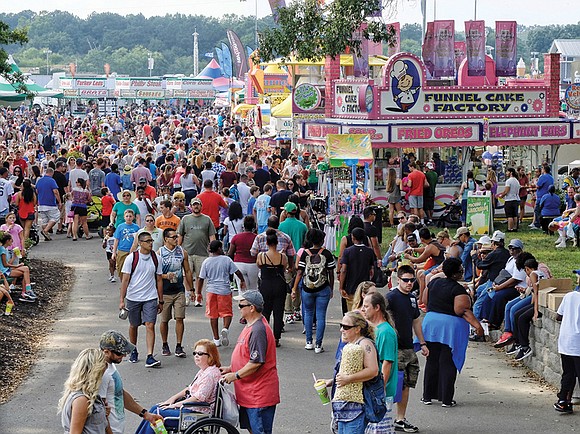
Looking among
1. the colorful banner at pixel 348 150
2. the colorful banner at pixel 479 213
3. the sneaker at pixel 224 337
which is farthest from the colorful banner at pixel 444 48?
the sneaker at pixel 224 337

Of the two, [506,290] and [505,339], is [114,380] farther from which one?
[506,290]

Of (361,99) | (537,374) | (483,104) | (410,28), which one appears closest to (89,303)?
(537,374)

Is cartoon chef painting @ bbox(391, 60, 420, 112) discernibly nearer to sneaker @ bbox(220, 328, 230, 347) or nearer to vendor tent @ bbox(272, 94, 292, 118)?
sneaker @ bbox(220, 328, 230, 347)

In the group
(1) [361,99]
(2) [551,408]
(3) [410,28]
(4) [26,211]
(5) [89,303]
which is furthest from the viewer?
(3) [410,28]

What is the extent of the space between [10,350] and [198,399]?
512 cm

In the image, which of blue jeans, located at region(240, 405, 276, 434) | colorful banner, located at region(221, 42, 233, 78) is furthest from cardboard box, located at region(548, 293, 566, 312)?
colorful banner, located at region(221, 42, 233, 78)

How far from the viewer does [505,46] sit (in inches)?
1084

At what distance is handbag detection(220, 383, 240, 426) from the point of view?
8.24m

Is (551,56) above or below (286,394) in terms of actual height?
above

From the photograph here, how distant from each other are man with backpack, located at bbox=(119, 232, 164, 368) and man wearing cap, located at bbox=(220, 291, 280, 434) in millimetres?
3832

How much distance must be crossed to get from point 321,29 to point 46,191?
7.08 metres

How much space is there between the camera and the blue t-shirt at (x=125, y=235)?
15.4m

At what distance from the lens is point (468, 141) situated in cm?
2459

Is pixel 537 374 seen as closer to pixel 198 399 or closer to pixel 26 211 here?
pixel 198 399
